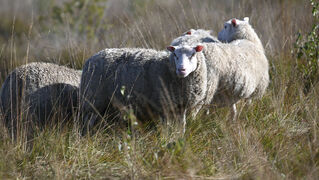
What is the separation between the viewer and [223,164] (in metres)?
3.17

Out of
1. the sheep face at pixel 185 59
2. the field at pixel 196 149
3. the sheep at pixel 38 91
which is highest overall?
the sheep face at pixel 185 59

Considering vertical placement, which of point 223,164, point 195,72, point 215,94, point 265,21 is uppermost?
point 265,21

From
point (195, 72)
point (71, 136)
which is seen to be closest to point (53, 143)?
point (71, 136)

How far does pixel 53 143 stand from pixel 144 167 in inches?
30.7

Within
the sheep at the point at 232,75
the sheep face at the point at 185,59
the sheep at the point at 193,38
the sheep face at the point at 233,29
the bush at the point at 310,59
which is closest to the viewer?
the sheep face at the point at 185,59

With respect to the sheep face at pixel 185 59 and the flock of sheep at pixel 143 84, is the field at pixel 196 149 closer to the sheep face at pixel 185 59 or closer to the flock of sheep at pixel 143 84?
the flock of sheep at pixel 143 84

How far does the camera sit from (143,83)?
4.00 meters

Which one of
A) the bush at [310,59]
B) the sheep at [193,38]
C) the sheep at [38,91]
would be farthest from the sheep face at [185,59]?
the bush at [310,59]

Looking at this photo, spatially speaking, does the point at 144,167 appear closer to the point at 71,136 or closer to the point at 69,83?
the point at 71,136

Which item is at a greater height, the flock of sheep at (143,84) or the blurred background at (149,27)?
the blurred background at (149,27)

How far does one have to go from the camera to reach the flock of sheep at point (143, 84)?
391 cm

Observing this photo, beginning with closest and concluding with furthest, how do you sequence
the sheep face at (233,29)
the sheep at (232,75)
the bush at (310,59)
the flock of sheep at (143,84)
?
1. the flock of sheep at (143,84)
2. the sheep at (232,75)
3. the bush at (310,59)
4. the sheep face at (233,29)

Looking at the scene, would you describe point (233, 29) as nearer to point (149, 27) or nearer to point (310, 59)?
point (310, 59)

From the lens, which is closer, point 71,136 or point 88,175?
point 88,175
